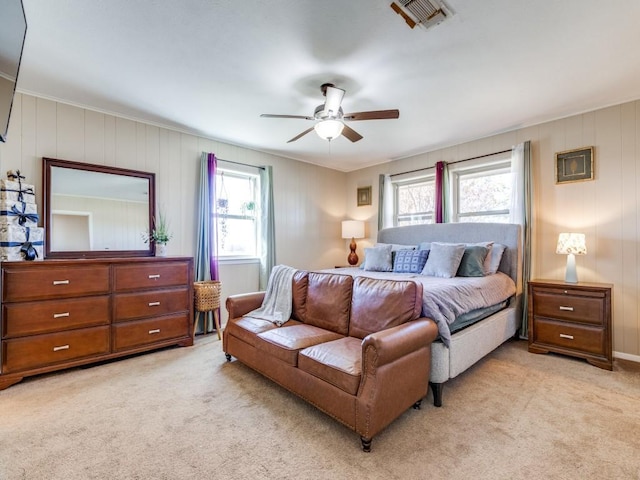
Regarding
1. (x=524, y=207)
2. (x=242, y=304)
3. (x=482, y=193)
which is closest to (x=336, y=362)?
(x=242, y=304)

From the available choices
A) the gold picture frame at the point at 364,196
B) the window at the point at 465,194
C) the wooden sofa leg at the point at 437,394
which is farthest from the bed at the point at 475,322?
the gold picture frame at the point at 364,196

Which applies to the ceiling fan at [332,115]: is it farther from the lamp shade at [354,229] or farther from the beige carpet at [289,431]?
the lamp shade at [354,229]

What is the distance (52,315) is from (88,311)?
0.25m

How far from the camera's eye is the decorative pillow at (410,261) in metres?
3.78

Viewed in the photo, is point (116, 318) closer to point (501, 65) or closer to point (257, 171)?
point (257, 171)

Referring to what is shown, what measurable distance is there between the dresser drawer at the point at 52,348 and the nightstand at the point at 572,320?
4.44 metres

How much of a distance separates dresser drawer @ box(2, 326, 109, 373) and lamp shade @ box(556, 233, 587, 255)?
4722 mm

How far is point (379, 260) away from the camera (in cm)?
414

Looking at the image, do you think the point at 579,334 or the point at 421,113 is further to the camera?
the point at 421,113

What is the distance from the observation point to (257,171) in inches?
185

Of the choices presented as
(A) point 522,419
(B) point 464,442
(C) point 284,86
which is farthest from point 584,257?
(C) point 284,86

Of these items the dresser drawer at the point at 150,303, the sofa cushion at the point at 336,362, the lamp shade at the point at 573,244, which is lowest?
the sofa cushion at the point at 336,362

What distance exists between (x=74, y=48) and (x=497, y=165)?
4.65 m

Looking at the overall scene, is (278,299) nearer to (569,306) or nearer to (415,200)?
(569,306)
